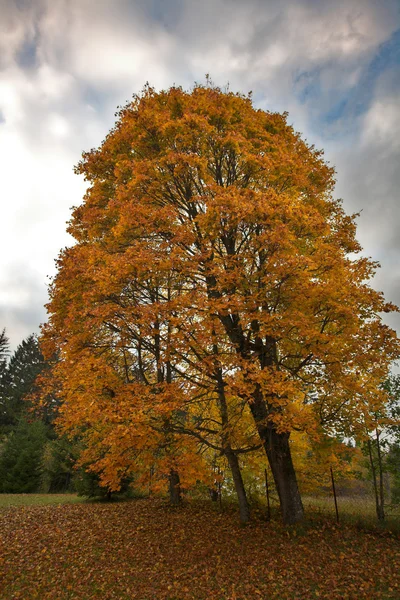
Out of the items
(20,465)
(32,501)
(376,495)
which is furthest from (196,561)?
(20,465)

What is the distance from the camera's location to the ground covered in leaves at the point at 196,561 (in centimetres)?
620

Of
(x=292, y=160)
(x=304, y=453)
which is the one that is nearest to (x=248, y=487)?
(x=304, y=453)

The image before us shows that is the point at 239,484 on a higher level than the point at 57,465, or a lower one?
higher

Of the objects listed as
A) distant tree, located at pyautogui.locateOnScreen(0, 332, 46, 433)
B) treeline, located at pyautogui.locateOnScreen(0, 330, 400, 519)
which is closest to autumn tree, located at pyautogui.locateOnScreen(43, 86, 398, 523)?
treeline, located at pyautogui.locateOnScreen(0, 330, 400, 519)

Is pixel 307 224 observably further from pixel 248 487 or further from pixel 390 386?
pixel 248 487

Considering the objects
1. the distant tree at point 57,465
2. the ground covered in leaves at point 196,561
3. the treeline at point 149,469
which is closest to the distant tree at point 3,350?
the treeline at point 149,469

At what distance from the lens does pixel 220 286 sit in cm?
770

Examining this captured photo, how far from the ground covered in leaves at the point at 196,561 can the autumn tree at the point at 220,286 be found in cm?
140

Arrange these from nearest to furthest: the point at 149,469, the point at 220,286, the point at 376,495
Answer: the point at 220,286, the point at 149,469, the point at 376,495

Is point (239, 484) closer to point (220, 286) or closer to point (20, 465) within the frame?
point (220, 286)

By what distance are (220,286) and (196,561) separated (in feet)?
19.1

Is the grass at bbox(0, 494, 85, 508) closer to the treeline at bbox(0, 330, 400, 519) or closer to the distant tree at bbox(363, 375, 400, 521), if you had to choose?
the treeline at bbox(0, 330, 400, 519)

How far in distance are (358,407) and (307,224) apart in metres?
4.08

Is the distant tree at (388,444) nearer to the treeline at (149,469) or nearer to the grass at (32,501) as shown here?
the treeline at (149,469)
